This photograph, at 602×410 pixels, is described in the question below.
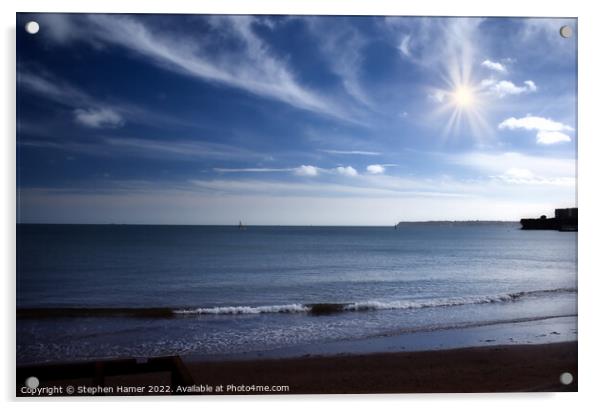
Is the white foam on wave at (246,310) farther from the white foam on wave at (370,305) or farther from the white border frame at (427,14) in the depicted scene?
the white border frame at (427,14)

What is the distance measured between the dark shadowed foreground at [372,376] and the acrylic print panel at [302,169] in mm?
11

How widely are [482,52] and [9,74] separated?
258 centimetres

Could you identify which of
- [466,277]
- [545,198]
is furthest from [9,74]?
[545,198]

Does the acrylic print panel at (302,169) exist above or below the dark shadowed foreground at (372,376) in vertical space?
above

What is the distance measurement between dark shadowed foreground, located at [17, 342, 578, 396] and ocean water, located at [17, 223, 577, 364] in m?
0.16

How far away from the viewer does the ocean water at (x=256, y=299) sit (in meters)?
2.33

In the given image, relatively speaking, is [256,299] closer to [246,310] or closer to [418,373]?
[246,310]

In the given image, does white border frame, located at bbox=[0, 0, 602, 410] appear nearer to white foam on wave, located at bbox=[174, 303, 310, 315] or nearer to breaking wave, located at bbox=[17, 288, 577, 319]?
breaking wave, located at bbox=[17, 288, 577, 319]

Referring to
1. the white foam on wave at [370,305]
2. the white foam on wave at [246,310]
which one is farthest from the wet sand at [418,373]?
the white foam on wave at [246,310]

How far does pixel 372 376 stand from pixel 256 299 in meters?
1.21

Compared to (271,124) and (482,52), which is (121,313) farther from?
(482,52)

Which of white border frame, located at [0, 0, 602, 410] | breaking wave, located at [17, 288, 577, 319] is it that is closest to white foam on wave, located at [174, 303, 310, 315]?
breaking wave, located at [17, 288, 577, 319]

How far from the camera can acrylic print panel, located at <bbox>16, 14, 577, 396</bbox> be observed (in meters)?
2.27

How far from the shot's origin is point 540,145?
7.92 ft
